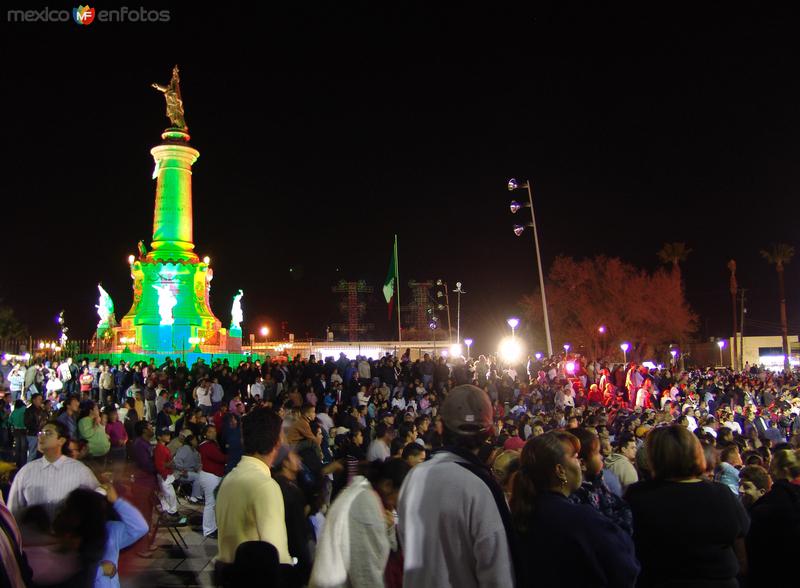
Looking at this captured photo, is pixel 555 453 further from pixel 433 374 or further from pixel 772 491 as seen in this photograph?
pixel 433 374

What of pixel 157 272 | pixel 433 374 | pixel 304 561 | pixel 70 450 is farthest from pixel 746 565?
pixel 157 272

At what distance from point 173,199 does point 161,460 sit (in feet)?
106

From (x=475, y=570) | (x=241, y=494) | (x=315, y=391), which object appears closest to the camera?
(x=475, y=570)

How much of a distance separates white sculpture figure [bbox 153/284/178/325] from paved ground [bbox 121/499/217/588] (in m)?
29.2

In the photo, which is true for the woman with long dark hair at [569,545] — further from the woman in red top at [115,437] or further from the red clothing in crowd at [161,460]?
the woman in red top at [115,437]

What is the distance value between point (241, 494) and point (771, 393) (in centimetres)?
2106

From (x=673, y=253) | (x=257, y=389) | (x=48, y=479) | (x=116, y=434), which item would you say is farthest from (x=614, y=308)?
(x=48, y=479)

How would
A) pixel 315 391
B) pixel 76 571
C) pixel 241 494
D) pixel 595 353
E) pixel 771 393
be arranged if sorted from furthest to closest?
1. pixel 595 353
2. pixel 771 393
3. pixel 315 391
4. pixel 241 494
5. pixel 76 571

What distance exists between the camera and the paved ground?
8.07 m

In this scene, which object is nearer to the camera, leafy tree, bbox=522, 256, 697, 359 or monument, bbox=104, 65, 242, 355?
monument, bbox=104, 65, 242, 355

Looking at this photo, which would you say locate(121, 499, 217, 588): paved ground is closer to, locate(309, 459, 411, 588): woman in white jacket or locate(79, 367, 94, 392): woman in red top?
locate(309, 459, 411, 588): woman in white jacket

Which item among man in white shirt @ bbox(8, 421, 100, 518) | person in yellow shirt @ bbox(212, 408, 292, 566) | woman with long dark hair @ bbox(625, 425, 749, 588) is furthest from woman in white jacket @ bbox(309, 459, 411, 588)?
man in white shirt @ bbox(8, 421, 100, 518)

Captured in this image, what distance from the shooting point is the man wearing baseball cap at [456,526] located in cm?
298

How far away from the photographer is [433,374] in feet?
74.8
